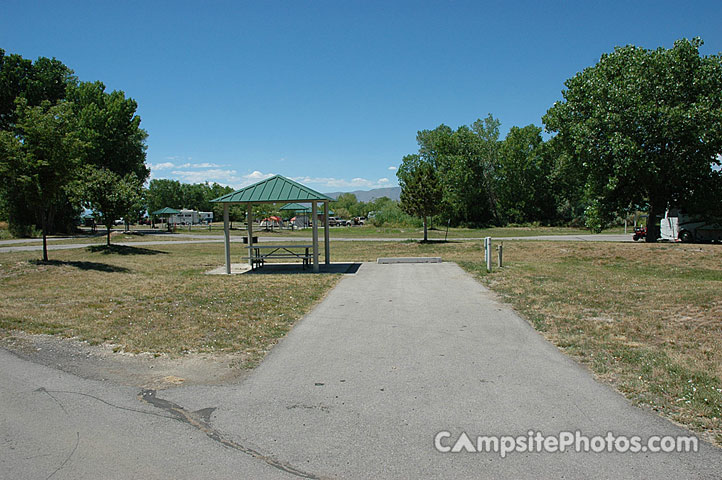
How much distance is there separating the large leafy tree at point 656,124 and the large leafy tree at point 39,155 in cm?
2366

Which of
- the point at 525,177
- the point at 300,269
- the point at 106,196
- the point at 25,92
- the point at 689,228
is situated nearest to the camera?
the point at 300,269

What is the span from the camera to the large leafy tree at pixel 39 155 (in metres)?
14.7

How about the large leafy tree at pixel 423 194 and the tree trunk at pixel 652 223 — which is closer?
the tree trunk at pixel 652 223

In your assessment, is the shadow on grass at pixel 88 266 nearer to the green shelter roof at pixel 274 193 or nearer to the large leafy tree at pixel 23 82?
the green shelter roof at pixel 274 193

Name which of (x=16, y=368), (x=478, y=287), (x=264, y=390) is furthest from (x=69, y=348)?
(x=478, y=287)

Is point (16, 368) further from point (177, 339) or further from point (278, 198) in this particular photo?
point (278, 198)

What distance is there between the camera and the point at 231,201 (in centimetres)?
1576

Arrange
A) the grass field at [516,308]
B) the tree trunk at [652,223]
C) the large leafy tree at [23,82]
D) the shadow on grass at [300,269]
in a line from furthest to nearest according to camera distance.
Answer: the large leafy tree at [23,82], the tree trunk at [652,223], the shadow on grass at [300,269], the grass field at [516,308]

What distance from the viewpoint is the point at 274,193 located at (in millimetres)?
15711

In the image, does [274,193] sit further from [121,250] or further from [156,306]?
[121,250]

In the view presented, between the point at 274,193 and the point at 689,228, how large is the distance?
938 inches

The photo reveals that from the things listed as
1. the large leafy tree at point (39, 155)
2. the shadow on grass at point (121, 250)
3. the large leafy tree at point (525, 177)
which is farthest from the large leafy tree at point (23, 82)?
the large leafy tree at point (525, 177)

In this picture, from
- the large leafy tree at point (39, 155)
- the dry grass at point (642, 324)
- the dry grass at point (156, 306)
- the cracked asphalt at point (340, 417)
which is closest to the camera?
the cracked asphalt at point (340, 417)

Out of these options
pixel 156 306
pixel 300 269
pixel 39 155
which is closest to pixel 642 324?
pixel 156 306
